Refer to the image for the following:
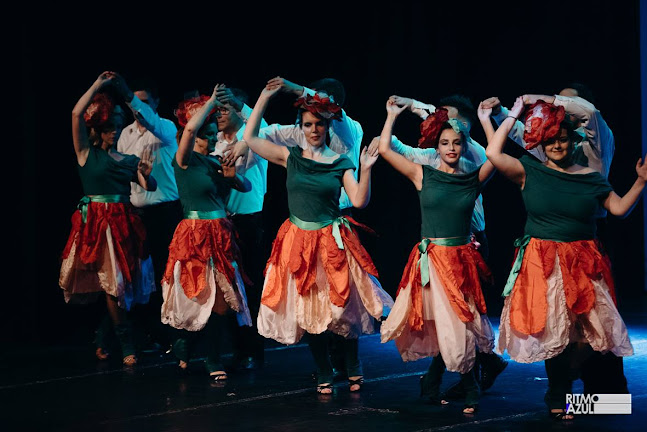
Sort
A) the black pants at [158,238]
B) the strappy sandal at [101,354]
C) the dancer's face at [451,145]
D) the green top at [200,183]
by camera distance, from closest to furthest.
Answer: the dancer's face at [451,145] < the green top at [200,183] < the strappy sandal at [101,354] < the black pants at [158,238]

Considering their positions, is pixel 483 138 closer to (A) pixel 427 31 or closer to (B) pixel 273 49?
(A) pixel 427 31

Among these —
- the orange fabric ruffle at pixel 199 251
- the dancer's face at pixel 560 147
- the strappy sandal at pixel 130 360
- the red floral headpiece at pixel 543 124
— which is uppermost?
the red floral headpiece at pixel 543 124

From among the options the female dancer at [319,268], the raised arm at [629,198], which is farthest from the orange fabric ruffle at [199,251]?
the raised arm at [629,198]

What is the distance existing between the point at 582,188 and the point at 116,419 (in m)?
2.22

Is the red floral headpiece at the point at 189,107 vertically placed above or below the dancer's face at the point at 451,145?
above

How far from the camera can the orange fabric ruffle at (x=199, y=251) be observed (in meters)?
5.48

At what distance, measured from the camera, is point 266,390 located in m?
5.17

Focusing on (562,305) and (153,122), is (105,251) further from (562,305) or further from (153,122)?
(562,305)

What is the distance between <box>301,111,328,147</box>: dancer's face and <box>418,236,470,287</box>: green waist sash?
0.81 metres

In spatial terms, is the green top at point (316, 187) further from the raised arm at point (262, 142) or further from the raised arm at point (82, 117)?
the raised arm at point (82, 117)

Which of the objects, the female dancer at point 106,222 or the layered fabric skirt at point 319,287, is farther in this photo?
the female dancer at point 106,222

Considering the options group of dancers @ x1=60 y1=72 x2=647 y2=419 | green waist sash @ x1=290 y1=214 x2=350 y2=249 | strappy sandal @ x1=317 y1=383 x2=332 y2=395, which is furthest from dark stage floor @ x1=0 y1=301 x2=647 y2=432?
green waist sash @ x1=290 y1=214 x2=350 y2=249

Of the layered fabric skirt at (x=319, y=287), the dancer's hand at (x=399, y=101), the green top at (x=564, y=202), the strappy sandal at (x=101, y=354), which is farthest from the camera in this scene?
the strappy sandal at (x=101, y=354)

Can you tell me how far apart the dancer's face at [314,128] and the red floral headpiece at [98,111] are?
1422 millimetres
